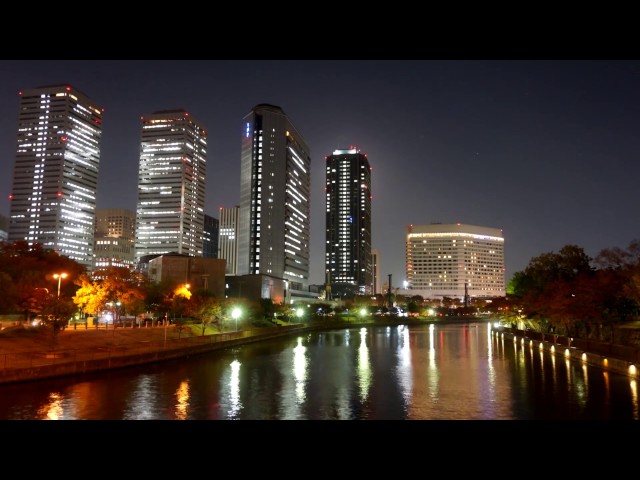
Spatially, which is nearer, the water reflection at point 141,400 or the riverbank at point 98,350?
the water reflection at point 141,400

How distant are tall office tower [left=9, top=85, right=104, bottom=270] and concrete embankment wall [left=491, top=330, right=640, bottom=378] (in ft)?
512

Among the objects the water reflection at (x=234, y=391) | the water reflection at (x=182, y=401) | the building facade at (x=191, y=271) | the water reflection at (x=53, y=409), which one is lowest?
the water reflection at (x=234, y=391)

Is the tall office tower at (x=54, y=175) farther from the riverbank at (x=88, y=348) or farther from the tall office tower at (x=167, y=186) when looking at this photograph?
the riverbank at (x=88, y=348)

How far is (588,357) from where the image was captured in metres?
32.9

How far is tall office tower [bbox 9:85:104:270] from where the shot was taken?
166500mm

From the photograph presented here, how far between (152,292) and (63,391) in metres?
36.1

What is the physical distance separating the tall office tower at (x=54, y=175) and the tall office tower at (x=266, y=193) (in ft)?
213

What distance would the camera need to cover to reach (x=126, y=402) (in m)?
19.9

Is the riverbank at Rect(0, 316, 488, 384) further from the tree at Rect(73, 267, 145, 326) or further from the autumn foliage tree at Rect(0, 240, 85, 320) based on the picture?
the tree at Rect(73, 267, 145, 326)

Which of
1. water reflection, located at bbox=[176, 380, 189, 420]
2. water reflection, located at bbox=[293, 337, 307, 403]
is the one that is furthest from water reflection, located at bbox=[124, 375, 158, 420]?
water reflection, located at bbox=[293, 337, 307, 403]

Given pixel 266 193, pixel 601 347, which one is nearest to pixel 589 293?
pixel 601 347

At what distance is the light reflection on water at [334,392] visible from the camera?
1833 centimetres

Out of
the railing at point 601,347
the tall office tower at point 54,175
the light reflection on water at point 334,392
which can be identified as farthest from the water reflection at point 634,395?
the tall office tower at point 54,175
